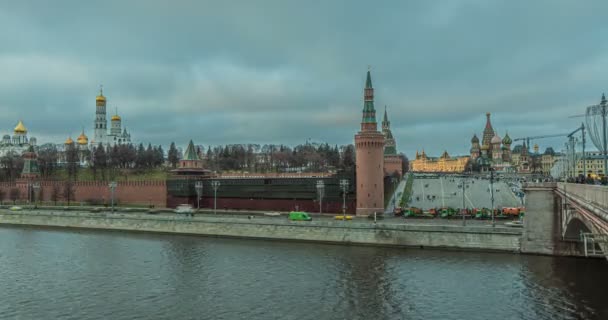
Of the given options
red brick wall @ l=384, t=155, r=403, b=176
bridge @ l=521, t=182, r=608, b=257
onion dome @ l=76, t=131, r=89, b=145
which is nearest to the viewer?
bridge @ l=521, t=182, r=608, b=257

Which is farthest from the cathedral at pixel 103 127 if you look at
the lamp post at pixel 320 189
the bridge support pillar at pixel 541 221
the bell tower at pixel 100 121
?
the bridge support pillar at pixel 541 221

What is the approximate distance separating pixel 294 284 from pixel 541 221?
772 inches

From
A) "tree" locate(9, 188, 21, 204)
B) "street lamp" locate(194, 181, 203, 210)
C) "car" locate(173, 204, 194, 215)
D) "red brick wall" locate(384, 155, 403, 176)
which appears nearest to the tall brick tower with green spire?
"car" locate(173, 204, 194, 215)

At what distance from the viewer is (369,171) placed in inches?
2200

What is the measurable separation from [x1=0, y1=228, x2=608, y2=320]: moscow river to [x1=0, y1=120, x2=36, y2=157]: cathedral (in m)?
157

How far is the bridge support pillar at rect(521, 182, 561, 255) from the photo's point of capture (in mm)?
35781

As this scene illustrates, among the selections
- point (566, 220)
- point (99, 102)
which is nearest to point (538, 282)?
point (566, 220)

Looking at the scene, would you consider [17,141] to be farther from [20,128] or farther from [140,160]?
[140,160]

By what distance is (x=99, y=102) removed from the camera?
516ft

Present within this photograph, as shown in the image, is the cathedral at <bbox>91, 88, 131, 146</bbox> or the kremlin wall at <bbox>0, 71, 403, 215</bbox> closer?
the kremlin wall at <bbox>0, 71, 403, 215</bbox>

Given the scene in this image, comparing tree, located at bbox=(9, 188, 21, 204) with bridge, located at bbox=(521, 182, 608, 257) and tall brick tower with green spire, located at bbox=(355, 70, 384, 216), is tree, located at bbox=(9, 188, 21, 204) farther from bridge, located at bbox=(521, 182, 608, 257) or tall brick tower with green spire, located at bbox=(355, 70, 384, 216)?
bridge, located at bbox=(521, 182, 608, 257)

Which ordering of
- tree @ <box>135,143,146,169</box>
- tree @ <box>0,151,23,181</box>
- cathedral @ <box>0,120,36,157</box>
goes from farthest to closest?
cathedral @ <box>0,120,36,157</box>
tree @ <box>135,143,146,169</box>
tree @ <box>0,151,23,181</box>

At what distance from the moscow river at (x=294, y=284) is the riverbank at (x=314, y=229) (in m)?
1.16

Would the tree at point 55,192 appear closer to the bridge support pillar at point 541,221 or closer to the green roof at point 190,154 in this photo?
the green roof at point 190,154
